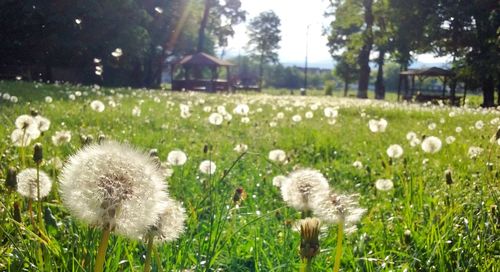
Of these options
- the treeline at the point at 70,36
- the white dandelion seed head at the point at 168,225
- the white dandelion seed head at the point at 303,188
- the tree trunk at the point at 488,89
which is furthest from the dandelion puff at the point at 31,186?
the tree trunk at the point at 488,89

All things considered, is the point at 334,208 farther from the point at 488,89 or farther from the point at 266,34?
the point at 266,34

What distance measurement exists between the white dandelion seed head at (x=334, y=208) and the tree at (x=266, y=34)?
105900mm

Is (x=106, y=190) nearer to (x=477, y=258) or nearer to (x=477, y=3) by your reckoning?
(x=477, y=258)

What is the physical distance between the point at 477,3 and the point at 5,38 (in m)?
27.3

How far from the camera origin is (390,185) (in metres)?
3.58

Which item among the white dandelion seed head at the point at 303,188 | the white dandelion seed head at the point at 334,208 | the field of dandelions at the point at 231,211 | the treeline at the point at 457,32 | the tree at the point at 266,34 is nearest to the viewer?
the field of dandelions at the point at 231,211

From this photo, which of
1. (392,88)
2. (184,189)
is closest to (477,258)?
(184,189)

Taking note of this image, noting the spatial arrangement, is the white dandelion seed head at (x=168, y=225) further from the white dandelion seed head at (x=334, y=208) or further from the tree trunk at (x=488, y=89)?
the tree trunk at (x=488, y=89)

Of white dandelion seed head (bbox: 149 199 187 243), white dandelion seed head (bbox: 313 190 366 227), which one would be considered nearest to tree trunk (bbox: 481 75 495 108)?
white dandelion seed head (bbox: 313 190 366 227)

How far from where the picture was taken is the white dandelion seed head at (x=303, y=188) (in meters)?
1.94

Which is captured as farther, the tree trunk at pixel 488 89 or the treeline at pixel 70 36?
the tree trunk at pixel 488 89

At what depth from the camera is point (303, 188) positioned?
1985mm

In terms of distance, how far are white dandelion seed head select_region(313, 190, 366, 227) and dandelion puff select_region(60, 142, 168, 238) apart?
0.60 meters

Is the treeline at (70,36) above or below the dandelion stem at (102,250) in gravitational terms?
above
